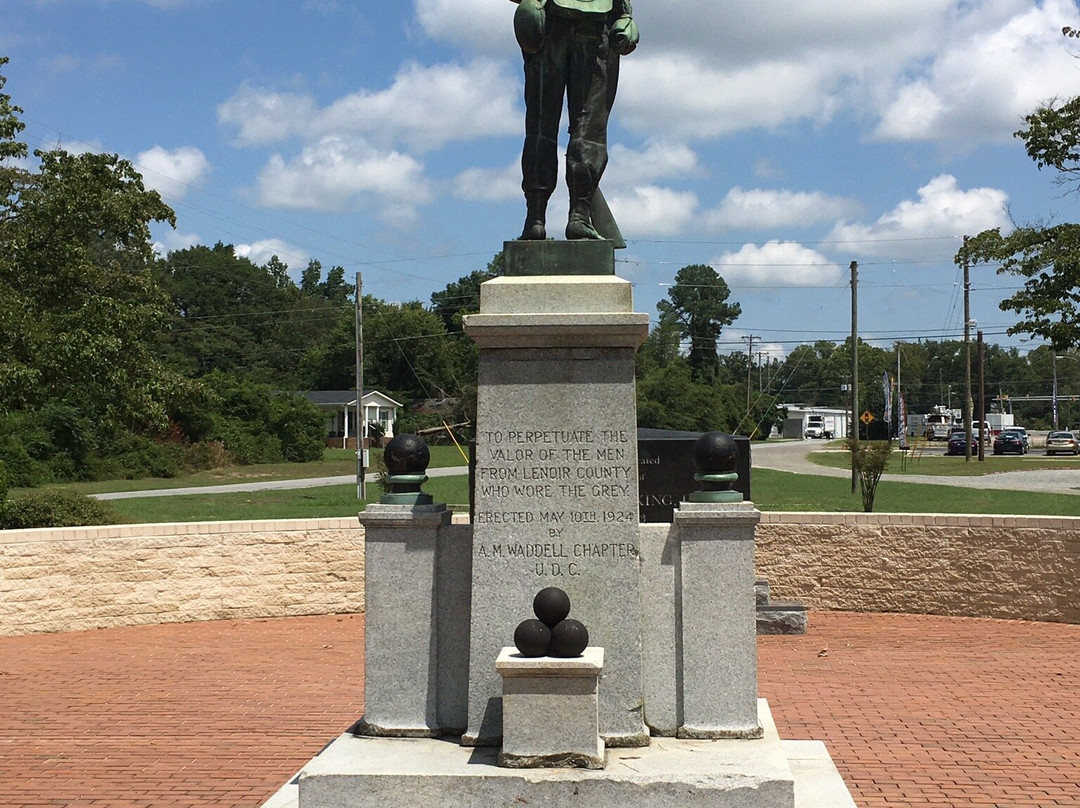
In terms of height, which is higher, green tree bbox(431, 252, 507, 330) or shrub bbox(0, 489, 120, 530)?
green tree bbox(431, 252, 507, 330)

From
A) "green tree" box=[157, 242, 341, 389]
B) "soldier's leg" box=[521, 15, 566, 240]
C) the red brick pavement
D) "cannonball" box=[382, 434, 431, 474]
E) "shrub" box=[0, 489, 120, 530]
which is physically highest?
"green tree" box=[157, 242, 341, 389]

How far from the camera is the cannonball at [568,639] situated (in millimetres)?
5809

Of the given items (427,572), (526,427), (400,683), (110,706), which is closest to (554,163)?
(526,427)

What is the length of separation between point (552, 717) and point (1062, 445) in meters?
67.2

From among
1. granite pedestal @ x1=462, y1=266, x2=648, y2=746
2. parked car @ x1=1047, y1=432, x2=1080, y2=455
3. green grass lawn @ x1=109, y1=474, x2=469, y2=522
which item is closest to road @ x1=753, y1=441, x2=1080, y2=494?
green grass lawn @ x1=109, y1=474, x2=469, y2=522

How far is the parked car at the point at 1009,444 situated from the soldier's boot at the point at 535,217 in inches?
2508

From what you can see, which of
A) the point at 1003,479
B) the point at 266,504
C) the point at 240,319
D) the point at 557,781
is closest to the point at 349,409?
the point at 240,319

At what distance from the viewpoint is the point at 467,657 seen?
6547mm

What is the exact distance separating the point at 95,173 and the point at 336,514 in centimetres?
720

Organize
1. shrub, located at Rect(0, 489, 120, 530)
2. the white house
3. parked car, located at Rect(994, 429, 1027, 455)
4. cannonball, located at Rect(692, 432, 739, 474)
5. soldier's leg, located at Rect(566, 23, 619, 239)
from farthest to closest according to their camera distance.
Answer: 1. the white house
2. parked car, located at Rect(994, 429, 1027, 455)
3. shrub, located at Rect(0, 489, 120, 530)
4. soldier's leg, located at Rect(566, 23, 619, 239)
5. cannonball, located at Rect(692, 432, 739, 474)

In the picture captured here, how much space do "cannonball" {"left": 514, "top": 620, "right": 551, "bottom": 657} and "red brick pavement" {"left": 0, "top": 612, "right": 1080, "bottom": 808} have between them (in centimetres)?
211

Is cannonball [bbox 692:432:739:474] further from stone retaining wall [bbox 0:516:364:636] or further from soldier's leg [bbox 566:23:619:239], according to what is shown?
stone retaining wall [bbox 0:516:364:636]

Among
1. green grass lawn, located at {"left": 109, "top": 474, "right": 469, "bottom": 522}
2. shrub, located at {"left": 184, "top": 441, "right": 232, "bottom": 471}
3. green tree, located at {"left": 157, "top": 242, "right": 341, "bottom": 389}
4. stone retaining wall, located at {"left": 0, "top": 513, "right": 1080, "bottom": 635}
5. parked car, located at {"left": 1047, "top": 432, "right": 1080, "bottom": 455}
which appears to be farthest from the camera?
green tree, located at {"left": 157, "top": 242, "right": 341, "bottom": 389}

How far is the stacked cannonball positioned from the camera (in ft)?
19.0
